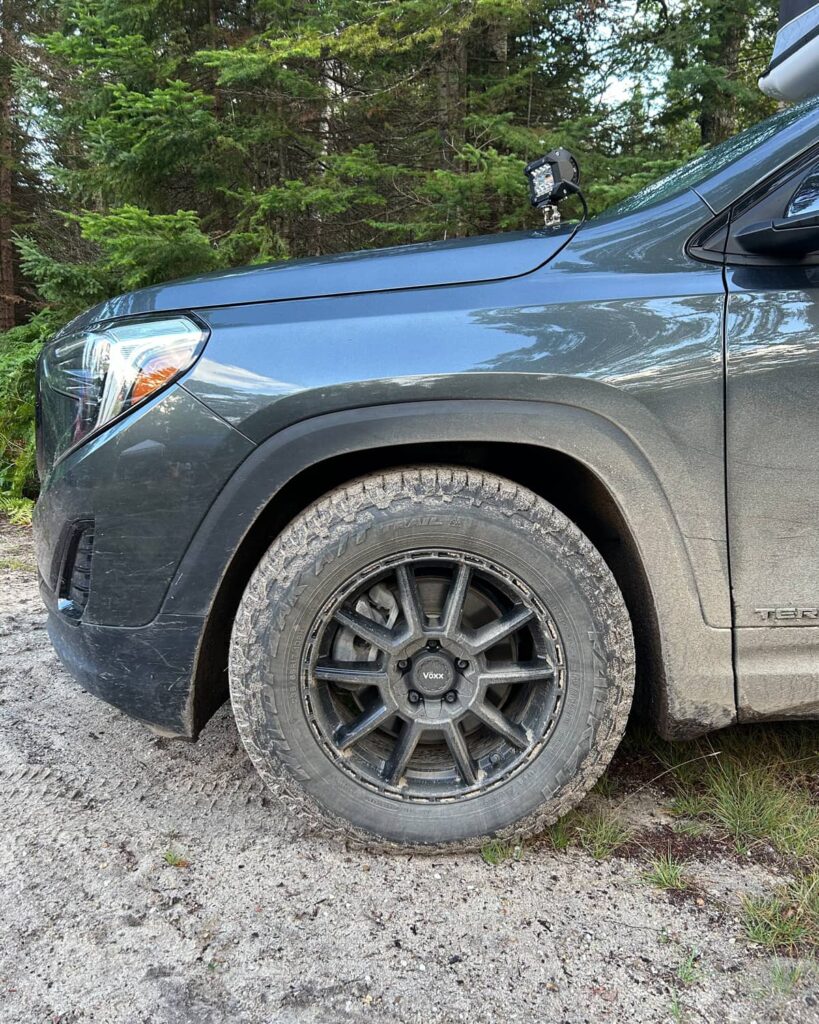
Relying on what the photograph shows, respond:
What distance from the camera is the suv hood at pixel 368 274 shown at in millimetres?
1622

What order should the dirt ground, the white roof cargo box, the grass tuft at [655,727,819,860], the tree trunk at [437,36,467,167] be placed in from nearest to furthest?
the dirt ground, the grass tuft at [655,727,819,860], the white roof cargo box, the tree trunk at [437,36,467,167]

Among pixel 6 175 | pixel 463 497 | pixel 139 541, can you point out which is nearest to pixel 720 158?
pixel 463 497

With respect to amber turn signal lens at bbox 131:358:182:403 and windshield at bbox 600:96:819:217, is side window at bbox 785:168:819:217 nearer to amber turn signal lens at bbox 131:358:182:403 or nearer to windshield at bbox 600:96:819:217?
windshield at bbox 600:96:819:217

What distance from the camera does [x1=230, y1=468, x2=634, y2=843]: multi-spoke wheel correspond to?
1.59 meters

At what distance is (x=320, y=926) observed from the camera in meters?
1.48

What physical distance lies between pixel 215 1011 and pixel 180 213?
5.60 metres

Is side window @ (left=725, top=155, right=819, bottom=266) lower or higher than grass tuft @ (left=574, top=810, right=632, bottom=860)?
higher

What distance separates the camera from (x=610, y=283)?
1567mm

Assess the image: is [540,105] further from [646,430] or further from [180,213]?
[646,430]

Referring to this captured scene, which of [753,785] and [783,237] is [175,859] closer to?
[753,785]

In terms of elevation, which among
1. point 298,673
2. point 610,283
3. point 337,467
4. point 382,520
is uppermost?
point 610,283

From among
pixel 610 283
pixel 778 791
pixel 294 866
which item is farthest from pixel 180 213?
pixel 778 791

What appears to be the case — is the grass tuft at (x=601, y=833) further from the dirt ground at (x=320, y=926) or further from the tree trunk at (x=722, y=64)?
the tree trunk at (x=722, y=64)

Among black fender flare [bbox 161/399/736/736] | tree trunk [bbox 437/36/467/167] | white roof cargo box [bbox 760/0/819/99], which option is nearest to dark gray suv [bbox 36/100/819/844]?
black fender flare [bbox 161/399/736/736]
